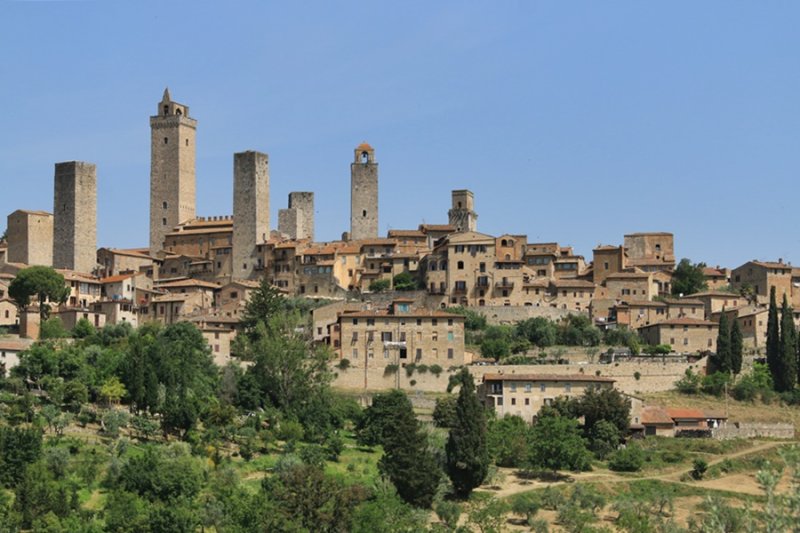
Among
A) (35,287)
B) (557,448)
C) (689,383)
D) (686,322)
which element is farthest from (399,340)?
(35,287)

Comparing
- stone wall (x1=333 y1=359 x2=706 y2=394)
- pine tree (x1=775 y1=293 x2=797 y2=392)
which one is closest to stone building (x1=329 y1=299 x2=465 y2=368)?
stone wall (x1=333 y1=359 x2=706 y2=394)

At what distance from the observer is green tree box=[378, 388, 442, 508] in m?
47.4

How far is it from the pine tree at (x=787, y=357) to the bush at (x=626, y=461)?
12.5 m

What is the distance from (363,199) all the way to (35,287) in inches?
1006

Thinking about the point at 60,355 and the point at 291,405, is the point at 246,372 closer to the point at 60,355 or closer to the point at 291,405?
the point at 291,405

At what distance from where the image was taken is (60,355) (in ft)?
181

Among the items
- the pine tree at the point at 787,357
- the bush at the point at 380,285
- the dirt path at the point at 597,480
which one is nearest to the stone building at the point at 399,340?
the dirt path at the point at 597,480

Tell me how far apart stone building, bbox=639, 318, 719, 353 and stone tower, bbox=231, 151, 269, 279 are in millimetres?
23906

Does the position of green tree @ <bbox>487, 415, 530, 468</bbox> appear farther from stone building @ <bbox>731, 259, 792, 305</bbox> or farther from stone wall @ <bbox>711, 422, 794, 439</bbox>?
stone building @ <bbox>731, 259, 792, 305</bbox>

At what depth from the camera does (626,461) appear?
53.1 m

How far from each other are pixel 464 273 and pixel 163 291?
53.1ft

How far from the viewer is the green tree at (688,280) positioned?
77.9m

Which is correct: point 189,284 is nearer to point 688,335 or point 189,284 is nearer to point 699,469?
point 688,335

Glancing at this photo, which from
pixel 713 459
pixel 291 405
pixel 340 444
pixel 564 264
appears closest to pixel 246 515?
pixel 340 444
